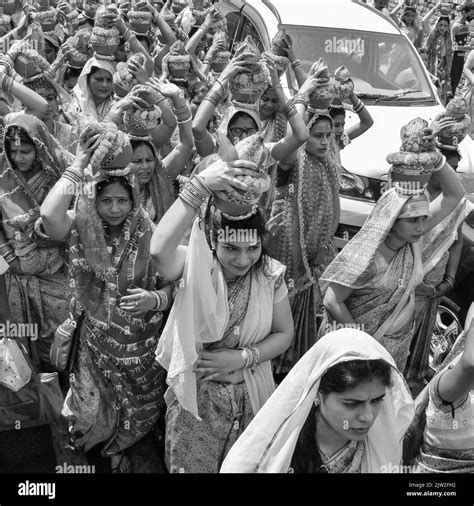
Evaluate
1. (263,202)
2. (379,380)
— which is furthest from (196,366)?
(263,202)

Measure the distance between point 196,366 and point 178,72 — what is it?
3449 millimetres

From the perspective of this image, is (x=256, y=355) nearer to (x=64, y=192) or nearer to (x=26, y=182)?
(x=64, y=192)

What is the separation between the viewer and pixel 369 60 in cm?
765

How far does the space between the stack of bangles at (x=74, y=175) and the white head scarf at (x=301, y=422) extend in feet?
5.09

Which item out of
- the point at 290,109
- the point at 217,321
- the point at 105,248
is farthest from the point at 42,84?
the point at 217,321

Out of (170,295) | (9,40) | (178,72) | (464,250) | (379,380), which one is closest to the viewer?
(379,380)

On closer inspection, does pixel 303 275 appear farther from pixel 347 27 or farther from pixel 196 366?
pixel 347 27

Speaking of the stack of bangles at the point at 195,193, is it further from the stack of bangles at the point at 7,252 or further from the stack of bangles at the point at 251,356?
the stack of bangles at the point at 7,252

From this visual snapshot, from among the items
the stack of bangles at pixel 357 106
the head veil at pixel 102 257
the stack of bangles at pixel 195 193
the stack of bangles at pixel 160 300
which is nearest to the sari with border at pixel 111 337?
the head veil at pixel 102 257

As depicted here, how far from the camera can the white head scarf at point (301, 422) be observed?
239 centimetres

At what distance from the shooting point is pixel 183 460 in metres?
3.31

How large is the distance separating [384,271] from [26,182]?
1900 mm

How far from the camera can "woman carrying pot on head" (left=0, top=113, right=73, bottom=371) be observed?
425cm

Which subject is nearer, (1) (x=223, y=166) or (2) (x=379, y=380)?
(2) (x=379, y=380)
